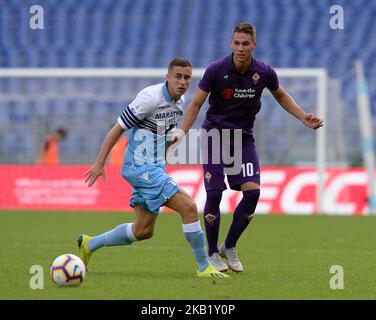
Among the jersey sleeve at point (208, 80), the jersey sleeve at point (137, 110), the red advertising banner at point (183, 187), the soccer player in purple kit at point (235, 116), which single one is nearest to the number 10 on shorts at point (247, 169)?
the soccer player in purple kit at point (235, 116)

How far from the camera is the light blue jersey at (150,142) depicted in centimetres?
780

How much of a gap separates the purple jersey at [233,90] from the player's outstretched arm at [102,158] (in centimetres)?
101

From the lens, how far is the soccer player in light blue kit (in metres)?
7.73

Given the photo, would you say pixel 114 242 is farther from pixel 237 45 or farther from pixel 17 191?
pixel 17 191

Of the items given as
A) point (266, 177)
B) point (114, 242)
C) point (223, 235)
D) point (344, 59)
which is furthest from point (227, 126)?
point (344, 59)

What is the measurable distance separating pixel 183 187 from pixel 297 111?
10154 mm

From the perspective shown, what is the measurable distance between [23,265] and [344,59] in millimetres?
17190

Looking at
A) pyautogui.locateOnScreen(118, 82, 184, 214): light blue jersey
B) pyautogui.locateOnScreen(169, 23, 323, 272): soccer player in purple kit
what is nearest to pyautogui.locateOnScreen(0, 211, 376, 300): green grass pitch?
pyautogui.locateOnScreen(169, 23, 323, 272): soccer player in purple kit

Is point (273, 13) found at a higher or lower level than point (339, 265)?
higher

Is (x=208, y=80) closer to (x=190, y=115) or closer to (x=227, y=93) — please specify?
(x=227, y=93)

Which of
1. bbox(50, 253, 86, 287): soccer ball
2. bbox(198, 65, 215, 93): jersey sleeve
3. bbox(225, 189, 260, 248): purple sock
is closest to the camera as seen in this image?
bbox(50, 253, 86, 287): soccer ball

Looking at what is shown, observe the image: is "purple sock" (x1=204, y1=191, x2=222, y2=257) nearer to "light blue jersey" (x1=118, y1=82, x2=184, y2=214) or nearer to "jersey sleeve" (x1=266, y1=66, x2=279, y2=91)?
"light blue jersey" (x1=118, y1=82, x2=184, y2=214)

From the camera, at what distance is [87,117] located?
19.5 metres

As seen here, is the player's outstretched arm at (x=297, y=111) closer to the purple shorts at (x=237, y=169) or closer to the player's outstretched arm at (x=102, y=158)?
the purple shorts at (x=237, y=169)
